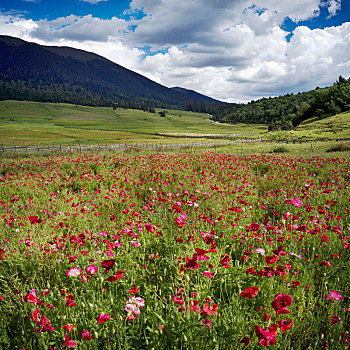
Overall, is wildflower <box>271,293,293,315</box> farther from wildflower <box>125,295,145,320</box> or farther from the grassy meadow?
wildflower <box>125,295,145,320</box>

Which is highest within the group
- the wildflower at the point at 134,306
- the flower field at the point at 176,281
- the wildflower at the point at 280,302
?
the wildflower at the point at 280,302

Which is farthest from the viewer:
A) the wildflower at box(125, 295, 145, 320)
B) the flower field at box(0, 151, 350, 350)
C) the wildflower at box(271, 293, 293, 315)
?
the flower field at box(0, 151, 350, 350)

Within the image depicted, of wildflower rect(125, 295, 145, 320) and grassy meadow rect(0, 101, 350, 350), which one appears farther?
grassy meadow rect(0, 101, 350, 350)

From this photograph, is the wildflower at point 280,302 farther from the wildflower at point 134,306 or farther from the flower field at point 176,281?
the wildflower at point 134,306

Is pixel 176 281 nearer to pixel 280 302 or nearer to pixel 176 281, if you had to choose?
pixel 176 281

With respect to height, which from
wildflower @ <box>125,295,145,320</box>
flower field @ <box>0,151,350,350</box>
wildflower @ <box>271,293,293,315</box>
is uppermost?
wildflower @ <box>271,293,293,315</box>

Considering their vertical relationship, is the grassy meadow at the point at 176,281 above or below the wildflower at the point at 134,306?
below

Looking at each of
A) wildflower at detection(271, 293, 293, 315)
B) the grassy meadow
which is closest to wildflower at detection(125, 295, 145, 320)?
the grassy meadow

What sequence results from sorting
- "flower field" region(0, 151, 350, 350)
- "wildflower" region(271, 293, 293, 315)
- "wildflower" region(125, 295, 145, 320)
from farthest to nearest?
"flower field" region(0, 151, 350, 350)
"wildflower" region(125, 295, 145, 320)
"wildflower" region(271, 293, 293, 315)

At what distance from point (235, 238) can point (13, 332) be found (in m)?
3.03

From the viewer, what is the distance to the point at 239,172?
9570 mm

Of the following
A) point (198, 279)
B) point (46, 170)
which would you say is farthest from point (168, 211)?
point (46, 170)

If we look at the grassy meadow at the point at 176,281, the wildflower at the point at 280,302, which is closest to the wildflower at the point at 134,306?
the grassy meadow at the point at 176,281

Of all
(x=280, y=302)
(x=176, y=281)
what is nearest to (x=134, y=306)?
(x=176, y=281)
